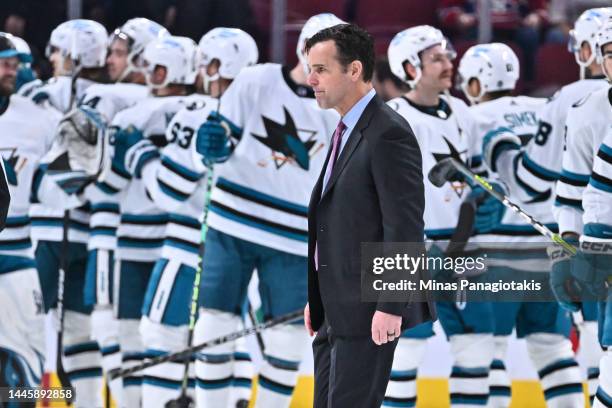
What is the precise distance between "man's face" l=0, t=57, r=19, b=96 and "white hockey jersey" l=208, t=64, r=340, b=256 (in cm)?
74

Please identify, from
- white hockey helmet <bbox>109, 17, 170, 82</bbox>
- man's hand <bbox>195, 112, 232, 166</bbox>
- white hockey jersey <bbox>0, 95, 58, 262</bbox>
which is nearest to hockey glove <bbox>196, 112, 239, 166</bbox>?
man's hand <bbox>195, 112, 232, 166</bbox>

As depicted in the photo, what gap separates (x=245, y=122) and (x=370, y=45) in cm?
162

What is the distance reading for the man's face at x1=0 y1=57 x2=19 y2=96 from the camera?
5094mm

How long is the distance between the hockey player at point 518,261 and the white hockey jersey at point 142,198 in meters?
1.15

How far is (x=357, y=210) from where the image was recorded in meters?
3.74

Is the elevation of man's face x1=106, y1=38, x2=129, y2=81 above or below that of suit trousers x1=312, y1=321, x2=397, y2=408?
above

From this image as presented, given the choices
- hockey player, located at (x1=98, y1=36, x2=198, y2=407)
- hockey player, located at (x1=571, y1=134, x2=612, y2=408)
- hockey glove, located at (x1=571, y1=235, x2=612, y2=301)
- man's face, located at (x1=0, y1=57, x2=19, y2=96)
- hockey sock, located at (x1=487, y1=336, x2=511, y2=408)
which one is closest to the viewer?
hockey player, located at (x1=571, y1=134, x2=612, y2=408)

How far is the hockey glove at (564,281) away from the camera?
4.83 metres

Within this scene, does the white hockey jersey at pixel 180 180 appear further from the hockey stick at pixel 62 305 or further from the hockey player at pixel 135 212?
the hockey stick at pixel 62 305

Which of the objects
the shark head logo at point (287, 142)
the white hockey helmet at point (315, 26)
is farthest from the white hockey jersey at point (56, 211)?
the white hockey helmet at point (315, 26)

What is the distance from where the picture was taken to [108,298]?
20.4ft

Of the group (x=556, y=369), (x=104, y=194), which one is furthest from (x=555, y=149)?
(x=104, y=194)

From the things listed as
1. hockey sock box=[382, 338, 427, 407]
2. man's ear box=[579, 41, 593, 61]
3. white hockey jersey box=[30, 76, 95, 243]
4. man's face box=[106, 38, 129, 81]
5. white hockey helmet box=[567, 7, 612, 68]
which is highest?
white hockey helmet box=[567, 7, 612, 68]

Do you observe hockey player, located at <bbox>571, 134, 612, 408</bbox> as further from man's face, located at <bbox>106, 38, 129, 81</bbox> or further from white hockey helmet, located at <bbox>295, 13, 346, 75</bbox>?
man's face, located at <bbox>106, 38, 129, 81</bbox>
